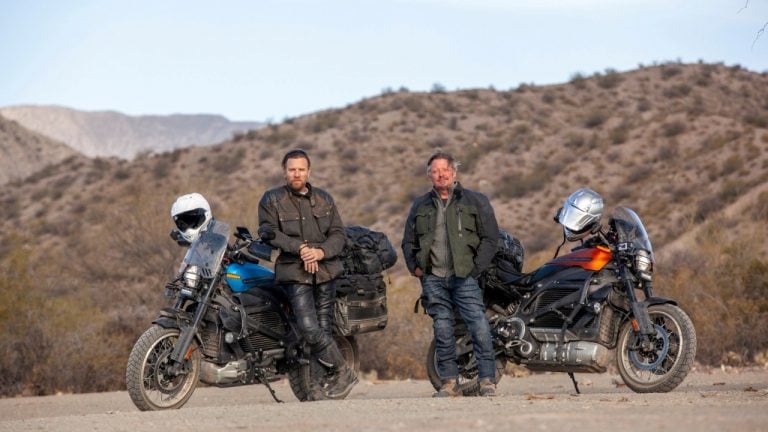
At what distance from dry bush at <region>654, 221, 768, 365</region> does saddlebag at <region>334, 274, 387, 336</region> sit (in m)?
6.80

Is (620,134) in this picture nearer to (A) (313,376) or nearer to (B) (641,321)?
(B) (641,321)

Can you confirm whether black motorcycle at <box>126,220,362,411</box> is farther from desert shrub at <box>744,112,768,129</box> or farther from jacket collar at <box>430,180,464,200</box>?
desert shrub at <box>744,112,768,129</box>

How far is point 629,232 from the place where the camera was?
9953 mm

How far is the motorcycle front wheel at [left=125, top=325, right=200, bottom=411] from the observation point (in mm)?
8914

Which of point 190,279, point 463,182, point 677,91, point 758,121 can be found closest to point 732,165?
point 758,121

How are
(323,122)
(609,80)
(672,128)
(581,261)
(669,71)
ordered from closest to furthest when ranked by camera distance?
1. (581,261)
2. (672,128)
3. (323,122)
4. (609,80)
5. (669,71)

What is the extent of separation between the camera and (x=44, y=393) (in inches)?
619

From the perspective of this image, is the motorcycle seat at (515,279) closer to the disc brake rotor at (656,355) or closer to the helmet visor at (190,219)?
the disc brake rotor at (656,355)

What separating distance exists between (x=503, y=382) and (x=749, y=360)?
3631 millimetres

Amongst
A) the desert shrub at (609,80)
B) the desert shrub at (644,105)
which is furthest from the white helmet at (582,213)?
the desert shrub at (609,80)

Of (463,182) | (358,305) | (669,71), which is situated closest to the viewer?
(358,305)

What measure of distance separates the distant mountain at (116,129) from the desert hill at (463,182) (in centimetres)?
8322

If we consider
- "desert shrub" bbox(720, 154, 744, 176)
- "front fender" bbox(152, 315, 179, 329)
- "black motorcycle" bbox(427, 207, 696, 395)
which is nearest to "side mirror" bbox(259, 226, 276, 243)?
"front fender" bbox(152, 315, 179, 329)

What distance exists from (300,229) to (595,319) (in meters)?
2.68
